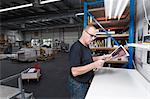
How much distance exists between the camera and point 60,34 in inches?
643

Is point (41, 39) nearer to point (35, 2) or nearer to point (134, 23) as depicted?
point (35, 2)

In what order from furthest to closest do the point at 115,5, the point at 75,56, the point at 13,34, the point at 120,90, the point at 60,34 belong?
the point at 13,34 → the point at 60,34 → the point at 75,56 → the point at 115,5 → the point at 120,90

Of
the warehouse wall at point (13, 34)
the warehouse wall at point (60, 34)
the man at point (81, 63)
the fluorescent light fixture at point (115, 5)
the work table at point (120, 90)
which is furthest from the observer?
the warehouse wall at point (60, 34)

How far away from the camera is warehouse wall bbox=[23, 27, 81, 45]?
15.6m

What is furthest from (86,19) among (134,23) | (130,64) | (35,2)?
(35,2)

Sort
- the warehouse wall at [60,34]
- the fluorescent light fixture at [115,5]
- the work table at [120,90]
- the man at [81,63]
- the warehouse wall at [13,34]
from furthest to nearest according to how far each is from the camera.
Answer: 1. the warehouse wall at [60,34]
2. the warehouse wall at [13,34]
3. the man at [81,63]
4. the fluorescent light fixture at [115,5]
5. the work table at [120,90]

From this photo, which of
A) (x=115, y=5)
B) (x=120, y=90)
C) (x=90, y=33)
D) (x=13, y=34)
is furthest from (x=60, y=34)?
(x=120, y=90)

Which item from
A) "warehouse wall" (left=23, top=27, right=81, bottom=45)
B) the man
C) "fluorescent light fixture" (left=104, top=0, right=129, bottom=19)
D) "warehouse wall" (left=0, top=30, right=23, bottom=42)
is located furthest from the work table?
"warehouse wall" (left=0, top=30, right=23, bottom=42)

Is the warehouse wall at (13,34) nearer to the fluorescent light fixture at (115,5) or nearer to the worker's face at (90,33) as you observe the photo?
the worker's face at (90,33)

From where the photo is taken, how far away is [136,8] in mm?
2225

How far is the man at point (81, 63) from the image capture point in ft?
4.78

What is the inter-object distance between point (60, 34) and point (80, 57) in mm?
15066

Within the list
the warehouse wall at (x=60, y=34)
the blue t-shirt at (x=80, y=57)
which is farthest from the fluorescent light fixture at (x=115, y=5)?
the warehouse wall at (x=60, y=34)

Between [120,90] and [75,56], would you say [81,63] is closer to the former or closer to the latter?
[75,56]
